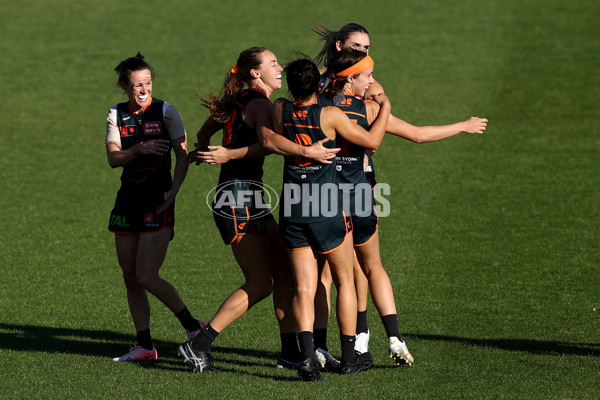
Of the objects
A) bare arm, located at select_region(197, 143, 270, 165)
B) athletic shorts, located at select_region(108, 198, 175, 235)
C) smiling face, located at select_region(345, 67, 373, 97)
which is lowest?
athletic shorts, located at select_region(108, 198, 175, 235)

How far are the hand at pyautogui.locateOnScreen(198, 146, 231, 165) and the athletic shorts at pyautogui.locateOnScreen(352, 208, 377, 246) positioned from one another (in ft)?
3.14

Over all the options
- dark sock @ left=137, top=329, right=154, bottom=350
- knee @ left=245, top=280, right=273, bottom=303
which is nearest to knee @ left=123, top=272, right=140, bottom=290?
dark sock @ left=137, top=329, right=154, bottom=350

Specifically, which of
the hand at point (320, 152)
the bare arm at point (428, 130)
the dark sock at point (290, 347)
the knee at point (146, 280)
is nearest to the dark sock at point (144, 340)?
the knee at point (146, 280)

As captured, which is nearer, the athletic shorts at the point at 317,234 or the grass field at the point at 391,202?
the athletic shorts at the point at 317,234

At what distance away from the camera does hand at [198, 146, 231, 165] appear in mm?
5805

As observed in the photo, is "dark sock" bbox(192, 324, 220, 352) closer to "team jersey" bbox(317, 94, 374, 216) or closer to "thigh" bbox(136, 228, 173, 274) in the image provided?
"thigh" bbox(136, 228, 173, 274)

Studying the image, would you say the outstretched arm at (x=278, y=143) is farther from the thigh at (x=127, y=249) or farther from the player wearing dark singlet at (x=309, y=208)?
the thigh at (x=127, y=249)

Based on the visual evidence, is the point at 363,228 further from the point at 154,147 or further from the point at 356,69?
the point at 154,147

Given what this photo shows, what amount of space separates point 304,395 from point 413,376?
2.90 ft

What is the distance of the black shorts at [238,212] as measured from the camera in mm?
6020

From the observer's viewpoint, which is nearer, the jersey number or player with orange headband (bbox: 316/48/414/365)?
the jersey number

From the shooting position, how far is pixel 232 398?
5426 millimetres

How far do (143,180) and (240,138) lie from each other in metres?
0.90

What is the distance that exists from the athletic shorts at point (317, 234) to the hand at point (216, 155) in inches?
22.7
